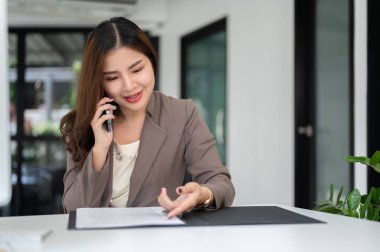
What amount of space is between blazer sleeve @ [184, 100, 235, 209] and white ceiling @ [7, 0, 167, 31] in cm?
446

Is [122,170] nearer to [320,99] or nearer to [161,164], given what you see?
[161,164]

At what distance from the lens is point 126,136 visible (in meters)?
1.97

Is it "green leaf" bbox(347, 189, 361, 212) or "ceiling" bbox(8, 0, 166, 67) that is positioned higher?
"ceiling" bbox(8, 0, 166, 67)

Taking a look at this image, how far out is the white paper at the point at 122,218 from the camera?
1.22 m

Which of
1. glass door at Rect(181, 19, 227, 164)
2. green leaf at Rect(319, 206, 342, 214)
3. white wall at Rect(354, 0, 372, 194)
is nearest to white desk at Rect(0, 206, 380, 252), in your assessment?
green leaf at Rect(319, 206, 342, 214)

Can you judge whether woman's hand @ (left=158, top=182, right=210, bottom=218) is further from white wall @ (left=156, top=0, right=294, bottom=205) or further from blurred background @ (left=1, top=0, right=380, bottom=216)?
white wall @ (left=156, top=0, right=294, bottom=205)

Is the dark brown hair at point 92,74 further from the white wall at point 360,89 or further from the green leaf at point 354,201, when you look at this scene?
the white wall at point 360,89

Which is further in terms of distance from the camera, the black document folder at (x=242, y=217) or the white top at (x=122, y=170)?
the white top at (x=122, y=170)

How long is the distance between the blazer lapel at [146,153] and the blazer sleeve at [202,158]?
0.11 m

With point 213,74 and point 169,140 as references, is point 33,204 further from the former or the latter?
point 169,140

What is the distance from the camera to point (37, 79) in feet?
24.7

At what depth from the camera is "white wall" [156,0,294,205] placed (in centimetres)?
486

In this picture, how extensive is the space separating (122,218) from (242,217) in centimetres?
31

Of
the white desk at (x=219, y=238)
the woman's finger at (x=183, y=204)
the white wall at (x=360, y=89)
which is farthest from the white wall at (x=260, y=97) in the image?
the white desk at (x=219, y=238)
